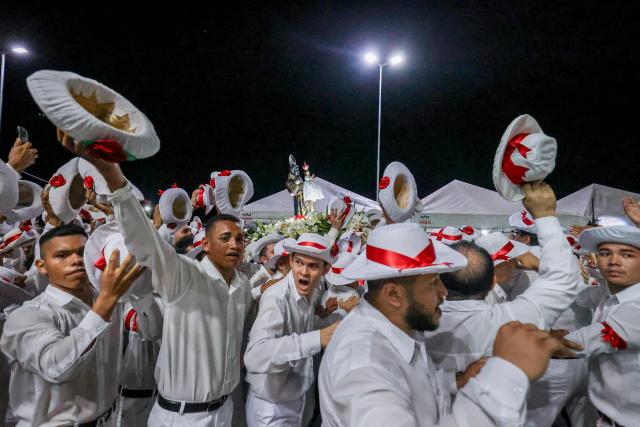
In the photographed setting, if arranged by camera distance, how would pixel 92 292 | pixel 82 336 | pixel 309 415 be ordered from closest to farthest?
pixel 82 336 < pixel 92 292 < pixel 309 415

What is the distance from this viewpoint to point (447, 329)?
2.67 metres

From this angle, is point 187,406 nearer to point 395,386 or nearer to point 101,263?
point 101,263

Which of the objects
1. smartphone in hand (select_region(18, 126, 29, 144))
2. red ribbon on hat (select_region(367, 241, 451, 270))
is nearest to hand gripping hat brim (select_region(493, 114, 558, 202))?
red ribbon on hat (select_region(367, 241, 451, 270))

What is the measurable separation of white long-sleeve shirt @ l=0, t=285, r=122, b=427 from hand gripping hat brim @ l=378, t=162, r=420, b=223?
2539 millimetres

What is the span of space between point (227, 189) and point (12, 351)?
2.98 m

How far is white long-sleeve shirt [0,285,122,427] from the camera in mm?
2549

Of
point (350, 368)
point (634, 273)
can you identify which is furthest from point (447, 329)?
point (634, 273)

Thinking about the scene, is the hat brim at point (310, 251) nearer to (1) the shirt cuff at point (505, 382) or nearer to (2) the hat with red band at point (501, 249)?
(2) the hat with red band at point (501, 249)

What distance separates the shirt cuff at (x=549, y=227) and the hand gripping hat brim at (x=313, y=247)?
2.29 m

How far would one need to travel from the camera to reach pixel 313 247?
434 cm

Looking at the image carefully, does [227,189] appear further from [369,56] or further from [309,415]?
[369,56]

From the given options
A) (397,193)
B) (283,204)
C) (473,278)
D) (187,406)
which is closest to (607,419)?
(473,278)

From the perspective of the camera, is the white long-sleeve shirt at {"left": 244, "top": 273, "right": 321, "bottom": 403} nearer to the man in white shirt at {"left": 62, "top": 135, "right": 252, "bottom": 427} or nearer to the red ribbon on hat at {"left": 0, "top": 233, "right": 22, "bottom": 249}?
the man in white shirt at {"left": 62, "top": 135, "right": 252, "bottom": 427}

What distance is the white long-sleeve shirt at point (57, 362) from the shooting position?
2.55 m
